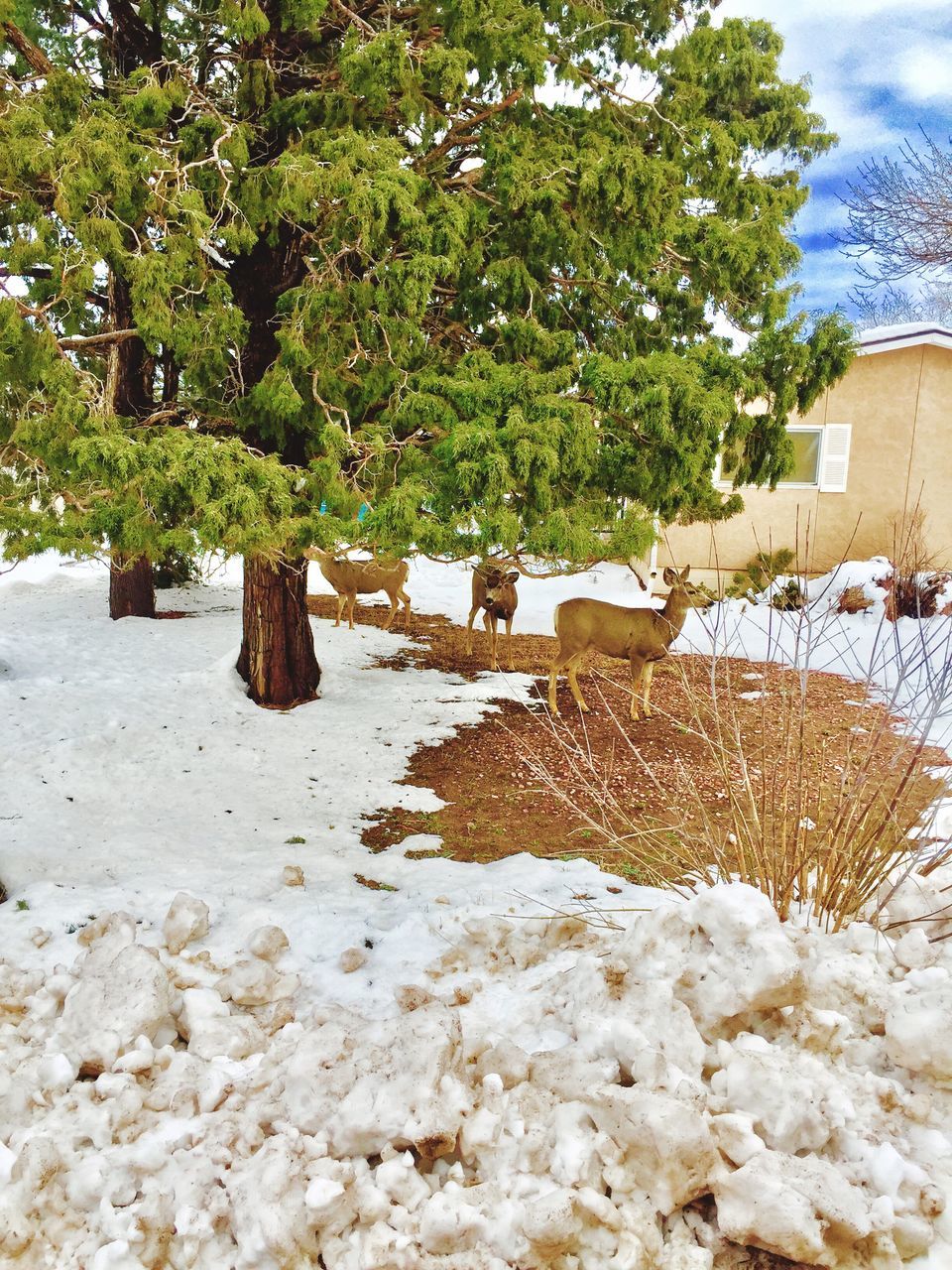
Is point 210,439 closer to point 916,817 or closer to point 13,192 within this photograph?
point 13,192

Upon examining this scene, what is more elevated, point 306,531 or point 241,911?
point 306,531

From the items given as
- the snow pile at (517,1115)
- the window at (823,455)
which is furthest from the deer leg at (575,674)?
the window at (823,455)

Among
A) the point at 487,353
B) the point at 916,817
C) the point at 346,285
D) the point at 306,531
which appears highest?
the point at 346,285

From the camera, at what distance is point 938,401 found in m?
12.9

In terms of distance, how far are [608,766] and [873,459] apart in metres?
10.0

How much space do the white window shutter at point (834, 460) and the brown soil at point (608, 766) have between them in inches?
213

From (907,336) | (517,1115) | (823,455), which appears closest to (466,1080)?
(517,1115)

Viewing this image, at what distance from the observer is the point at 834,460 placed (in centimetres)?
1341

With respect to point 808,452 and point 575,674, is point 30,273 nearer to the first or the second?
point 575,674

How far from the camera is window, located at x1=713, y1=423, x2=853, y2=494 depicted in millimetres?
13312

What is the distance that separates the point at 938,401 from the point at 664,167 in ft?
33.4

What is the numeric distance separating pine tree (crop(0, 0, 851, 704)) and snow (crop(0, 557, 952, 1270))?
1815 mm

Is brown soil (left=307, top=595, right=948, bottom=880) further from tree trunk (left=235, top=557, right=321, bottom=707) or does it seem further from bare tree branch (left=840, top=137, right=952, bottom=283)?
bare tree branch (left=840, top=137, right=952, bottom=283)

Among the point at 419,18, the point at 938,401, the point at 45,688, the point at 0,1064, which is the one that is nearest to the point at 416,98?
the point at 419,18
